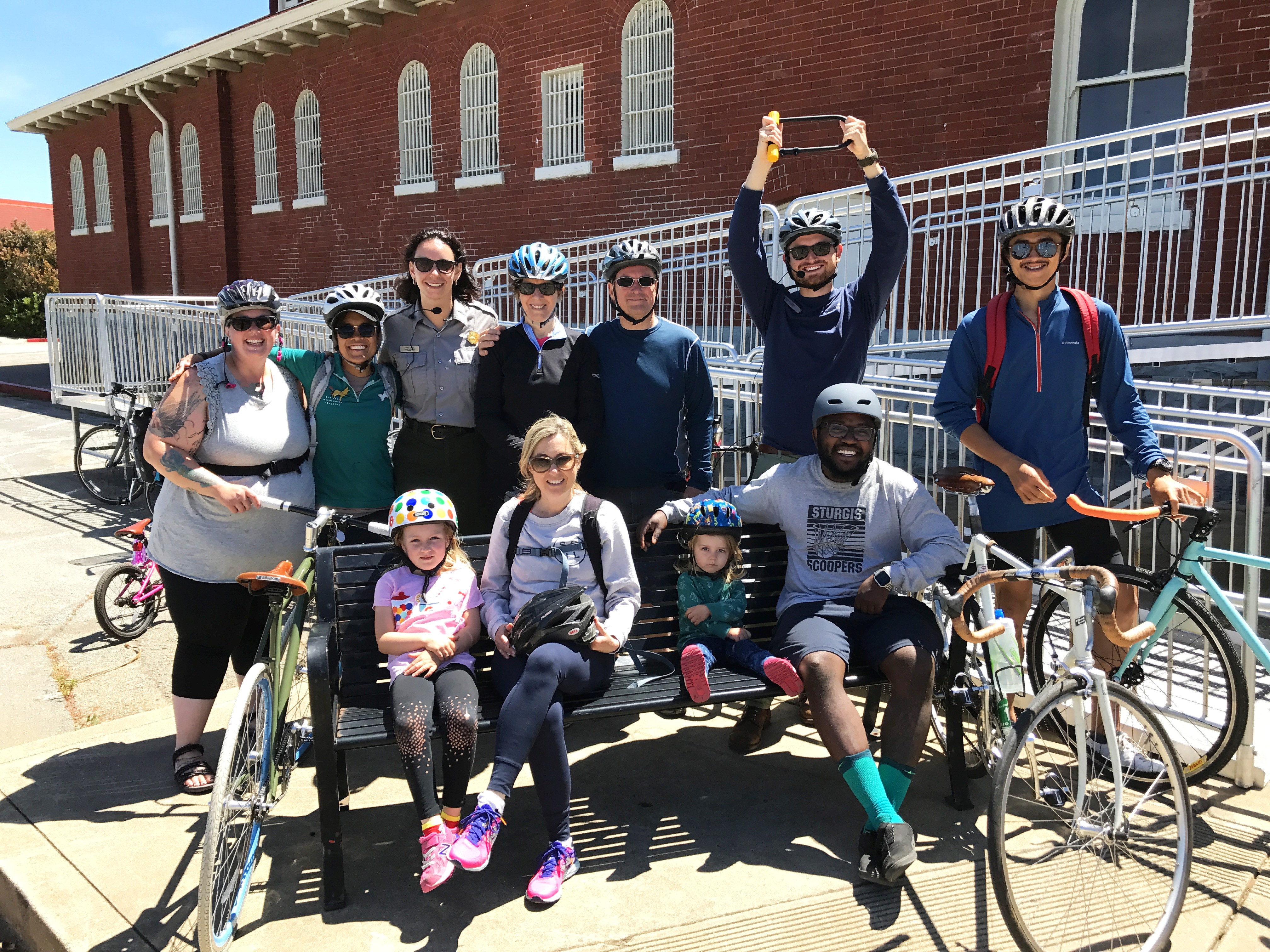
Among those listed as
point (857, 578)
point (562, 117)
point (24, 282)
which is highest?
point (562, 117)

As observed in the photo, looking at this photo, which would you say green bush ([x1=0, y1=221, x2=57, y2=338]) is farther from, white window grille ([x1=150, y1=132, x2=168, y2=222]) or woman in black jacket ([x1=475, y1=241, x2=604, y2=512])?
woman in black jacket ([x1=475, y1=241, x2=604, y2=512])

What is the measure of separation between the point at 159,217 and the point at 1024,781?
2463cm

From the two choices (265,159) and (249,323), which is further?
(265,159)

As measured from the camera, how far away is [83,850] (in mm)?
3451

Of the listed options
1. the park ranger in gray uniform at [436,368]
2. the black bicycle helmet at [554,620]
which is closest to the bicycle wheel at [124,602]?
the park ranger in gray uniform at [436,368]

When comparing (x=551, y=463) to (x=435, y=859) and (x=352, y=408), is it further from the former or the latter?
(x=435, y=859)

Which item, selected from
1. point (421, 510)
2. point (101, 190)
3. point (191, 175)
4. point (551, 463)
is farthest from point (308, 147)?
point (551, 463)

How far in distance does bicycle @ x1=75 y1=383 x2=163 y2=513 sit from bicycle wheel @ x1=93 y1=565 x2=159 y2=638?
8.00 ft

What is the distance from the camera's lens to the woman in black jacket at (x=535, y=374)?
4.10m

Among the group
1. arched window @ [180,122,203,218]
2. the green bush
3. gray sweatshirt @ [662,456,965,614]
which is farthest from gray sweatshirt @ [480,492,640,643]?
the green bush

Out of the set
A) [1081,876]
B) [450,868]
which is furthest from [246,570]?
[1081,876]

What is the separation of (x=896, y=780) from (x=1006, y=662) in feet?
1.94

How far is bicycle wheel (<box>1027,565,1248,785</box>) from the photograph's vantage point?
11.6 ft

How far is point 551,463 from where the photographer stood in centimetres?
355
